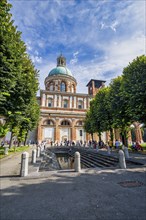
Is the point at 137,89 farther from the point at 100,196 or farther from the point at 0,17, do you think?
the point at 0,17

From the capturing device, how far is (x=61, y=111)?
46.8 m

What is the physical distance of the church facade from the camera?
43500 millimetres

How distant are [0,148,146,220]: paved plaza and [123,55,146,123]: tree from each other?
374 inches

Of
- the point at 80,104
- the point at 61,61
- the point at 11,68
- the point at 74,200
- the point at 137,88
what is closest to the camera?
the point at 74,200

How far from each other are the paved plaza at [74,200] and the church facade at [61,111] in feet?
120

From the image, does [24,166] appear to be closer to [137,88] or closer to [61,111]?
[137,88]

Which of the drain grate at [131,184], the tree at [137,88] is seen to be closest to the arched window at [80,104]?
the tree at [137,88]

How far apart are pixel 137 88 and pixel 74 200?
13.3 metres

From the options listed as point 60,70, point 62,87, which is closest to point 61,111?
point 62,87

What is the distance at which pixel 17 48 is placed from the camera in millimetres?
11172

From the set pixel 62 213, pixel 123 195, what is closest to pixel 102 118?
pixel 123 195

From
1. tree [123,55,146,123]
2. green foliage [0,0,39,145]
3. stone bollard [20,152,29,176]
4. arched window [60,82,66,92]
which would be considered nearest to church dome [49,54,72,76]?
arched window [60,82,66,92]

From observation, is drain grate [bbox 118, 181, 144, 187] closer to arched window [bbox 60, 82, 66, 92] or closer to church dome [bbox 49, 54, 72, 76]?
arched window [bbox 60, 82, 66, 92]

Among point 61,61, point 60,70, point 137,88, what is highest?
point 61,61
